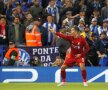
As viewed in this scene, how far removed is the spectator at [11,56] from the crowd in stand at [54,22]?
63 centimetres

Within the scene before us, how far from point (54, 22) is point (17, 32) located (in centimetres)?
217

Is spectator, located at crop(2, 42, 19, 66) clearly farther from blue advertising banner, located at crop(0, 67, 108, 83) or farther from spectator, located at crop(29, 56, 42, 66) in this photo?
spectator, located at crop(29, 56, 42, 66)

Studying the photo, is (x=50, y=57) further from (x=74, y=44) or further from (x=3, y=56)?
(x=74, y=44)

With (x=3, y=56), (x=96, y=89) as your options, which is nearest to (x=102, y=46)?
(x=3, y=56)

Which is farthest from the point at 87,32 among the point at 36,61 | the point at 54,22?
the point at 36,61

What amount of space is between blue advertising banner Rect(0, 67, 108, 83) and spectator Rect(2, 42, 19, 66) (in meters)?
0.22

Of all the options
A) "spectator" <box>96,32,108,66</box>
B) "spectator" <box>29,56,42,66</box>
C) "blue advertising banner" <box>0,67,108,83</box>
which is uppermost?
"spectator" <box>96,32,108,66</box>

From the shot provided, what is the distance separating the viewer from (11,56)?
17906 mm

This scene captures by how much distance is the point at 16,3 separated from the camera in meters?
20.9

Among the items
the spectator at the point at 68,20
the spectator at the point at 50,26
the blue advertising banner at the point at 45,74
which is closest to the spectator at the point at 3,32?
the blue advertising banner at the point at 45,74

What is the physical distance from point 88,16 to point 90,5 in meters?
0.52

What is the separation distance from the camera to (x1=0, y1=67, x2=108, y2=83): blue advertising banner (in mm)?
17984

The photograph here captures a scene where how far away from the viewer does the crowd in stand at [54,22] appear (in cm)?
1859

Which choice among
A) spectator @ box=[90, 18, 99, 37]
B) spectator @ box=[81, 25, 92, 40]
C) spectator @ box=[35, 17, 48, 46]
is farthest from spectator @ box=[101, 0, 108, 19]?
spectator @ box=[35, 17, 48, 46]
